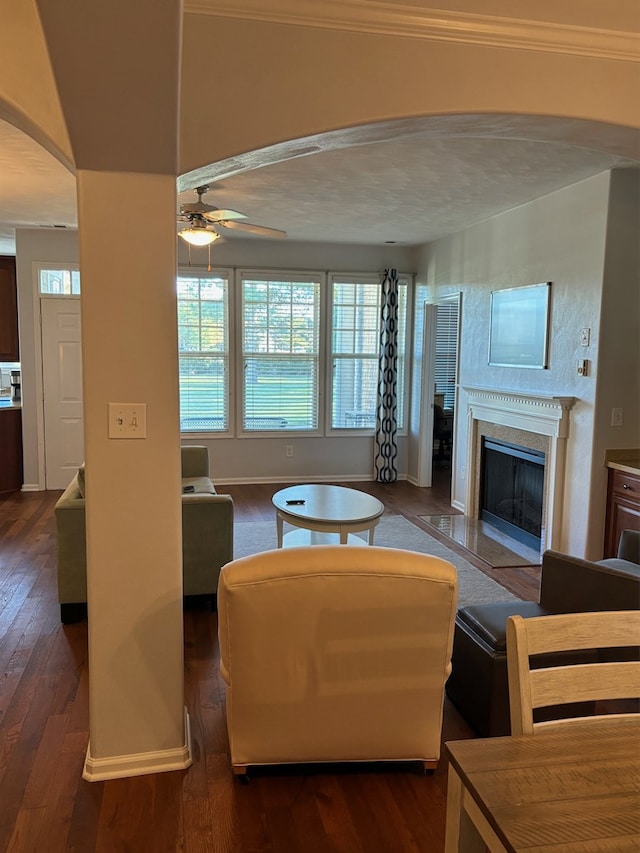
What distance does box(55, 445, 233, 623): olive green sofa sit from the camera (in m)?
3.42

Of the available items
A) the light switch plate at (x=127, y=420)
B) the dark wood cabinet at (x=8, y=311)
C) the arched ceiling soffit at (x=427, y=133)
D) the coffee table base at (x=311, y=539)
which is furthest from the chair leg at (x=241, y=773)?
the dark wood cabinet at (x=8, y=311)

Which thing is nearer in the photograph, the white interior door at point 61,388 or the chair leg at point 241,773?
the chair leg at point 241,773

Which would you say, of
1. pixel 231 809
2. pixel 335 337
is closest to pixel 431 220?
pixel 335 337

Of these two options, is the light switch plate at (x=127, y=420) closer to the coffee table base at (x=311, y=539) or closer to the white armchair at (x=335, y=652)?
the white armchair at (x=335, y=652)

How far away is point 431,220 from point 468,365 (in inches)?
54.6

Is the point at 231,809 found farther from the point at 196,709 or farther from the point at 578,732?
the point at 578,732

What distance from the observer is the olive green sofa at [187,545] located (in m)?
3.42

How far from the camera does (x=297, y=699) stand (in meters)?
2.08

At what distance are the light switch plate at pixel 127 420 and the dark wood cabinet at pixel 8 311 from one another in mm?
5994

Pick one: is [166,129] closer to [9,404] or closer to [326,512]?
[326,512]

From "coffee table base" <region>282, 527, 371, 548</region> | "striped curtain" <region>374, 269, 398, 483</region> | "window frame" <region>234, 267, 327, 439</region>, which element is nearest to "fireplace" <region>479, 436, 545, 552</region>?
"coffee table base" <region>282, 527, 371, 548</region>

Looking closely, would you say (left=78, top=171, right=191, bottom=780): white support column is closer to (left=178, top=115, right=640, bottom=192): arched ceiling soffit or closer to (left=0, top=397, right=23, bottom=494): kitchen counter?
(left=178, top=115, right=640, bottom=192): arched ceiling soffit

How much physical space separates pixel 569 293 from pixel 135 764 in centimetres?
389

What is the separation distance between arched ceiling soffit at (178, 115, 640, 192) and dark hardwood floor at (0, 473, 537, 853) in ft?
6.97
